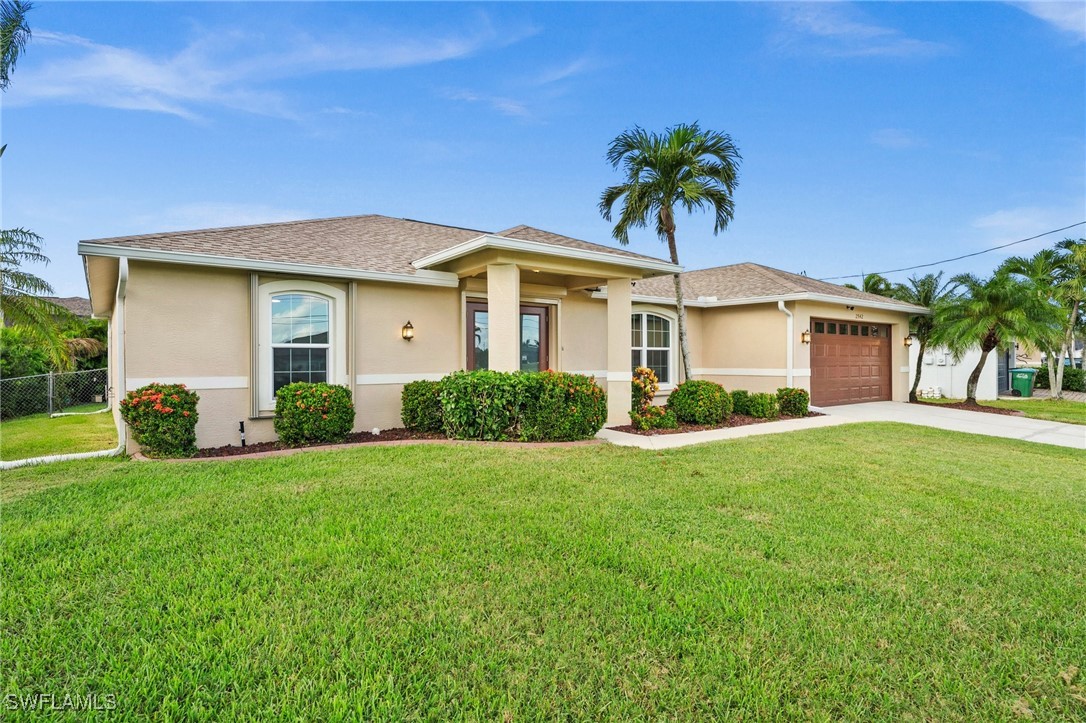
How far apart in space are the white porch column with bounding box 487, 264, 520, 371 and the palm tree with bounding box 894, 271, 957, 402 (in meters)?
13.4

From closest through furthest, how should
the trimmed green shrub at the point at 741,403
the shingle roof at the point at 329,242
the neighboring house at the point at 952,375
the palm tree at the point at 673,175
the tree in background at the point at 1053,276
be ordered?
the shingle roof at the point at 329,242, the palm tree at the point at 673,175, the trimmed green shrub at the point at 741,403, the tree in background at the point at 1053,276, the neighboring house at the point at 952,375

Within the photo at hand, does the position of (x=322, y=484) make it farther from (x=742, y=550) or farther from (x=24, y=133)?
(x=24, y=133)

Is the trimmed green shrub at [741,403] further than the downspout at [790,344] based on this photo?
No

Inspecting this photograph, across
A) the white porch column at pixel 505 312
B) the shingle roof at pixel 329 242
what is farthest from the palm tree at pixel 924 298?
the white porch column at pixel 505 312

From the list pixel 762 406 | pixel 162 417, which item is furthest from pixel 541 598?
pixel 762 406

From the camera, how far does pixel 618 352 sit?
9711 millimetres

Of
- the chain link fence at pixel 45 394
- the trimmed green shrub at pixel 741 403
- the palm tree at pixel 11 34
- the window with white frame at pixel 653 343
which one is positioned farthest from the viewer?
the window with white frame at pixel 653 343

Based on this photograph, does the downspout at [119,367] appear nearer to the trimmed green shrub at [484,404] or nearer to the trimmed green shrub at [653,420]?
the trimmed green shrub at [484,404]

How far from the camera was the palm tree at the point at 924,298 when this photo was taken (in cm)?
1516

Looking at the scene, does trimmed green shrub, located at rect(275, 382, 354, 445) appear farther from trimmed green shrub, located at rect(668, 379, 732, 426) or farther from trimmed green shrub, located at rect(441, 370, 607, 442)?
trimmed green shrub, located at rect(668, 379, 732, 426)

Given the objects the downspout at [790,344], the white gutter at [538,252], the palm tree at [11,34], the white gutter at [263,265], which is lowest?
the downspout at [790,344]

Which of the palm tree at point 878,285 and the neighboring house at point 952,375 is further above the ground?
the palm tree at point 878,285

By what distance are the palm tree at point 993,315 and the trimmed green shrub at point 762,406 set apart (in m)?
6.61

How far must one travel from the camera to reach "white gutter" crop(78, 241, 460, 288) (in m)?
6.80
